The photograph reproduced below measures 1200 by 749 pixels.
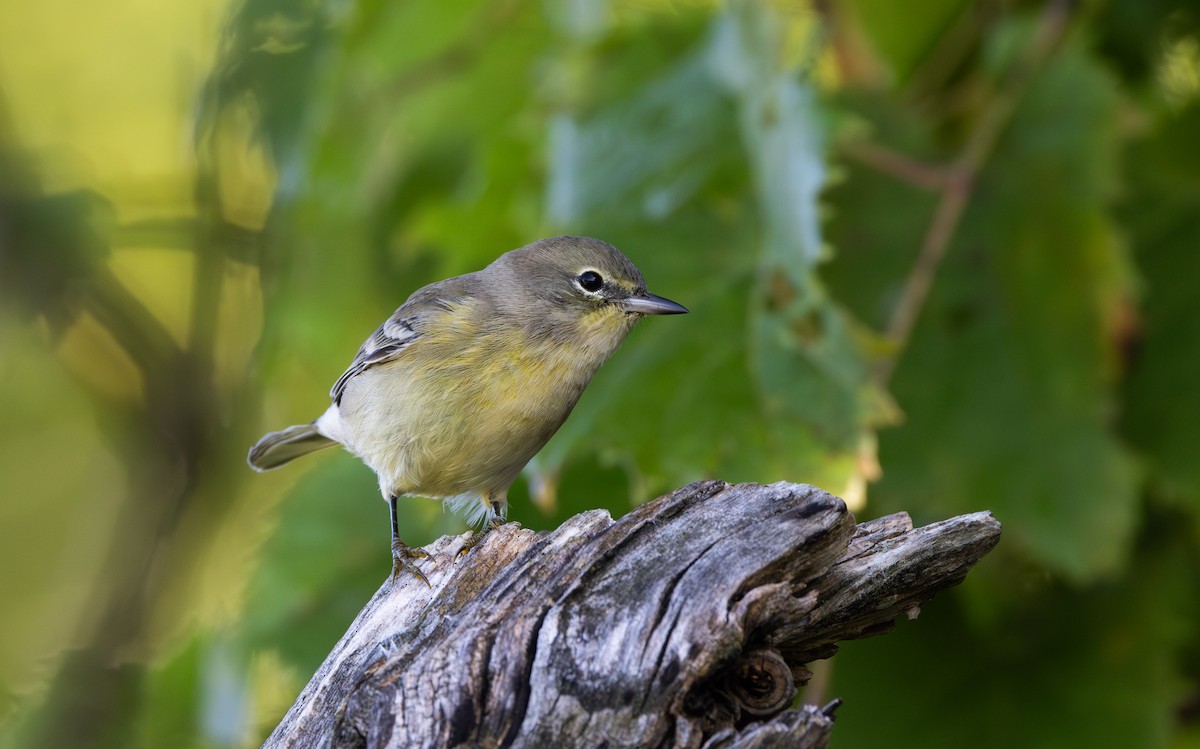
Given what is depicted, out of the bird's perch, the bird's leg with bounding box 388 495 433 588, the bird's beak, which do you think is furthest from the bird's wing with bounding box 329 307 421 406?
the bird's perch

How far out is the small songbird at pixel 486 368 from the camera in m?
3.85

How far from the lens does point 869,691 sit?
4191 millimetres

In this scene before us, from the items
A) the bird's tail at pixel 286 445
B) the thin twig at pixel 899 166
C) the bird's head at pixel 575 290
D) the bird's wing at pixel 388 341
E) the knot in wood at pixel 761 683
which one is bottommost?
the bird's tail at pixel 286 445

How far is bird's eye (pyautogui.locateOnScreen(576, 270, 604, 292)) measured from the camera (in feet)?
13.8

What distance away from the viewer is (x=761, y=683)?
2.22 metres

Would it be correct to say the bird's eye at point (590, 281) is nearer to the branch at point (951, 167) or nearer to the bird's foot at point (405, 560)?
the branch at point (951, 167)

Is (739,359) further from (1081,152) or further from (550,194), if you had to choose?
(1081,152)

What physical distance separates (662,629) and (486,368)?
6.32 ft

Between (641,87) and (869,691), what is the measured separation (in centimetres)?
226

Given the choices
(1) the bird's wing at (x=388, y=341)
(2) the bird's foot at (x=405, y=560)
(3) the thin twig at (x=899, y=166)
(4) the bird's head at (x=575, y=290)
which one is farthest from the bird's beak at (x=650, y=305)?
(2) the bird's foot at (x=405, y=560)

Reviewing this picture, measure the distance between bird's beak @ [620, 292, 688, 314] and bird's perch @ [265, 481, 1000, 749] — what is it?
4.69 ft

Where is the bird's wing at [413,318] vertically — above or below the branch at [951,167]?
below

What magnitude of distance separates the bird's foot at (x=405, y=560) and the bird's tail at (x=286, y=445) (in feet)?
4.45

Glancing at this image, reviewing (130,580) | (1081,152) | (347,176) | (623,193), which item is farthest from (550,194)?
(130,580)
